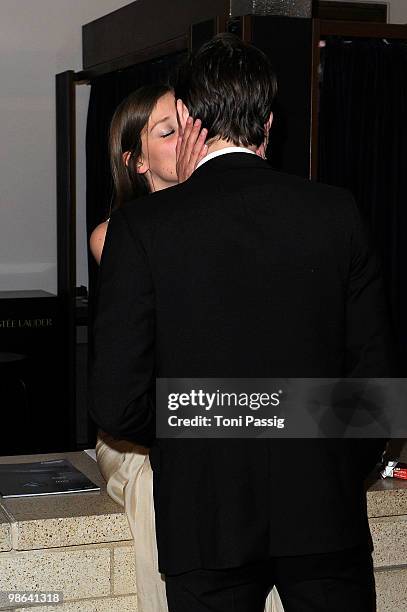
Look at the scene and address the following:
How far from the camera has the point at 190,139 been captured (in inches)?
60.9

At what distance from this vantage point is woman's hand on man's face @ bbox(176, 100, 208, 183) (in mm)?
1517

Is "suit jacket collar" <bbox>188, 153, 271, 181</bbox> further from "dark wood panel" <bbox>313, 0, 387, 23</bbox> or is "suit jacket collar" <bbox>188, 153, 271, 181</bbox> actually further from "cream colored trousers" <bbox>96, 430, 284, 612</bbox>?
"dark wood panel" <bbox>313, 0, 387, 23</bbox>

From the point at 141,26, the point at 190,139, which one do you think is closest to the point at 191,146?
the point at 190,139

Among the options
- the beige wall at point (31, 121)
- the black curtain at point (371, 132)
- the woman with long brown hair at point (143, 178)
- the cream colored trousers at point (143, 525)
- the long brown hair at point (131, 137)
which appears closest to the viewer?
the woman with long brown hair at point (143, 178)

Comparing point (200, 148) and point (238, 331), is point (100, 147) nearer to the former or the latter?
point (200, 148)

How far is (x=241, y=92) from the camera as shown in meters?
1.48

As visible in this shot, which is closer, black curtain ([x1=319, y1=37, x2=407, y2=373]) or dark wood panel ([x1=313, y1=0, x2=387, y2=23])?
black curtain ([x1=319, y1=37, x2=407, y2=373])

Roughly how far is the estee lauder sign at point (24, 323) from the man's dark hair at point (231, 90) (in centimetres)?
289

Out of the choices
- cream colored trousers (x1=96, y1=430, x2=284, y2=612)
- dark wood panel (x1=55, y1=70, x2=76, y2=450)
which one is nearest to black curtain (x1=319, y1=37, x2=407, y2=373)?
cream colored trousers (x1=96, y1=430, x2=284, y2=612)

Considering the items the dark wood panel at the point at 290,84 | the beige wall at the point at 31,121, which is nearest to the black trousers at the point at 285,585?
the dark wood panel at the point at 290,84

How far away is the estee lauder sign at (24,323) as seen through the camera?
4277 millimetres

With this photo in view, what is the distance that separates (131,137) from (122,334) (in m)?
1.34

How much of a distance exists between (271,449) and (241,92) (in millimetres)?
536

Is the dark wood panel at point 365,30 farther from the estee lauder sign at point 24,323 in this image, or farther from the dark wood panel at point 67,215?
the estee lauder sign at point 24,323
